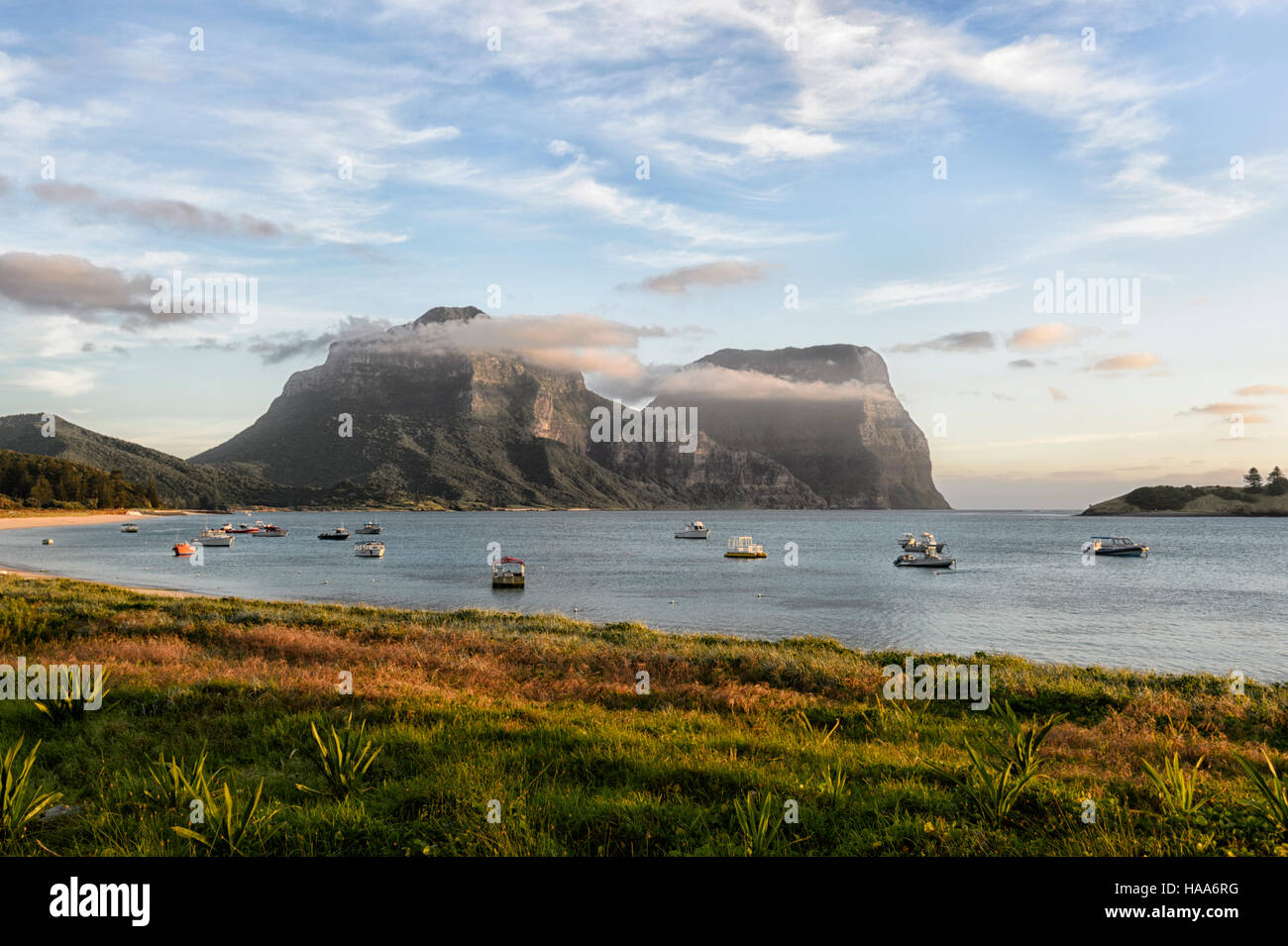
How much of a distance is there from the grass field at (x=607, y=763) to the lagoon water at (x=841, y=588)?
2279 centimetres

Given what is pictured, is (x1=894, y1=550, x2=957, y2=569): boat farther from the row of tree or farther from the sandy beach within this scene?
the row of tree

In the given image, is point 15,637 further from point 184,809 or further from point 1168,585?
point 1168,585

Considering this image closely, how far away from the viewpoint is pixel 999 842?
611cm

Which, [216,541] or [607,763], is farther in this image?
[216,541]

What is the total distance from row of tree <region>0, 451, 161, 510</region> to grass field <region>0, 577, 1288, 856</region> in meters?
206

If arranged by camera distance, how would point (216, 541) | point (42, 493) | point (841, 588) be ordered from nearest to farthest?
point (841, 588), point (216, 541), point (42, 493)

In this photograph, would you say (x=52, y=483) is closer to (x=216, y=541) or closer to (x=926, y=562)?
(x=216, y=541)

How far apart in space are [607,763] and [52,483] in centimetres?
22770

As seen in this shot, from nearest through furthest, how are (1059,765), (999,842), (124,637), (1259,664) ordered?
(999,842) < (1059,765) < (124,637) < (1259,664)

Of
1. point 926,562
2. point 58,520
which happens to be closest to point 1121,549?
point 926,562

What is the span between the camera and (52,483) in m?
180

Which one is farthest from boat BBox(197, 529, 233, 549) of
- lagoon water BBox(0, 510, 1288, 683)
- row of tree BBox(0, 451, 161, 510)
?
row of tree BBox(0, 451, 161, 510)
